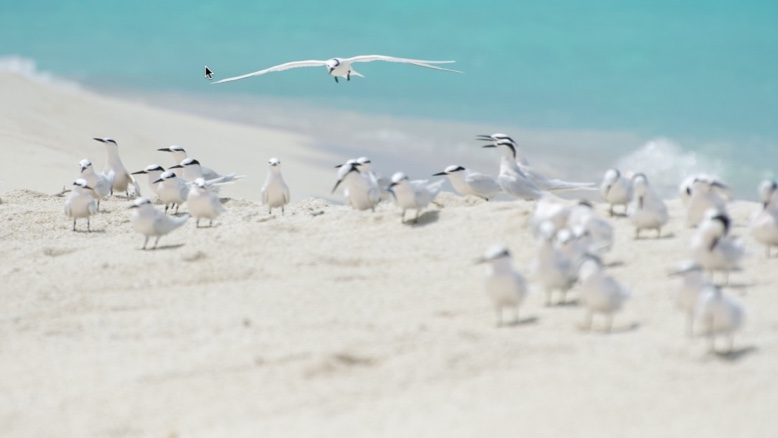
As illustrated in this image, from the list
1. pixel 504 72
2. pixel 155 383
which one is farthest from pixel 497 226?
pixel 504 72

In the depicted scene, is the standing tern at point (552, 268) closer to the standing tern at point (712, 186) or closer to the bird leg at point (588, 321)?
the bird leg at point (588, 321)

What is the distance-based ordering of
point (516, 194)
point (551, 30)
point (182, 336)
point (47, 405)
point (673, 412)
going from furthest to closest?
1. point (551, 30)
2. point (516, 194)
3. point (182, 336)
4. point (47, 405)
5. point (673, 412)

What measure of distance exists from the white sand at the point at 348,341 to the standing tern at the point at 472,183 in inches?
27.2

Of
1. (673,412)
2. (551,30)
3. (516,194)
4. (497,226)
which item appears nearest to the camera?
(673,412)

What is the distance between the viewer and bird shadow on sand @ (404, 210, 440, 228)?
9812mm

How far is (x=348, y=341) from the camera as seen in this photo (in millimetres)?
6758

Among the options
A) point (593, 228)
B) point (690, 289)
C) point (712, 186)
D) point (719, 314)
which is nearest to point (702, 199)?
point (712, 186)

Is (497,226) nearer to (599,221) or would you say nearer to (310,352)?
(599,221)

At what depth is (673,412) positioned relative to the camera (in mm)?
5590

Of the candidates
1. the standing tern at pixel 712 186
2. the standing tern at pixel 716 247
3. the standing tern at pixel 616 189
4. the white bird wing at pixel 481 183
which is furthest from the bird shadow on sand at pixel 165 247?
the standing tern at pixel 716 247

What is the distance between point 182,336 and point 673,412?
118 inches

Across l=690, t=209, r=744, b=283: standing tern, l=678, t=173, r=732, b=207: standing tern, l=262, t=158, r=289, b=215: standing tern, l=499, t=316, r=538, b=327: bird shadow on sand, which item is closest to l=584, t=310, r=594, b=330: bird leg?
l=499, t=316, r=538, b=327: bird shadow on sand

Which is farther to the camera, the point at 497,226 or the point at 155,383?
the point at 497,226

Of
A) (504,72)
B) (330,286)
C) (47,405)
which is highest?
(504,72)
